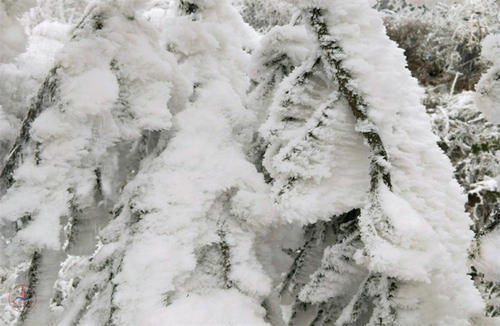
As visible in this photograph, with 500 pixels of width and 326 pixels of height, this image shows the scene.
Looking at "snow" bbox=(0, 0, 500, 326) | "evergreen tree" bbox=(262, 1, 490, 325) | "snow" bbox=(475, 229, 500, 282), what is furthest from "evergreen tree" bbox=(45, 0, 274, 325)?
"snow" bbox=(475, 229, 500, 282)

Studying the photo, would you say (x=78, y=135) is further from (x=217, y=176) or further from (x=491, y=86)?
(x=491, y=86)

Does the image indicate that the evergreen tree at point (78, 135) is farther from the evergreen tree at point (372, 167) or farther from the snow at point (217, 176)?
the evergreen tree at point (372, 167)

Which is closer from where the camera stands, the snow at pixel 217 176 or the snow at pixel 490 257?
the snow at pixel 217 176

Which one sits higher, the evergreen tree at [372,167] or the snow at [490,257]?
the evergreen tree at [372,167]

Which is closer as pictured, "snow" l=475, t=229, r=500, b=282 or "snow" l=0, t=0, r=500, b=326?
"snow" l=0, t=0, r=500, b=326

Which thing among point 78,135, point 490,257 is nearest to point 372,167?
point 490,257

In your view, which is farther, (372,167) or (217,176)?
(217,176)

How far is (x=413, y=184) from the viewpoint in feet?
2.61

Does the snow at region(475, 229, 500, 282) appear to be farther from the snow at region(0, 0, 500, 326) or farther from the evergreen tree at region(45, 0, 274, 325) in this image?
the evergreen tree at region(45, 0, 274, 325)

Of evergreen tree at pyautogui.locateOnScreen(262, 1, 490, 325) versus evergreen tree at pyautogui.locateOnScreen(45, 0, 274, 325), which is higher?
evergreen tree at pyautogui.locateOnScreen(262, 1, 490, 325)

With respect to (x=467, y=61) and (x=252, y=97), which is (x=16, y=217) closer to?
(x=252, y=97)

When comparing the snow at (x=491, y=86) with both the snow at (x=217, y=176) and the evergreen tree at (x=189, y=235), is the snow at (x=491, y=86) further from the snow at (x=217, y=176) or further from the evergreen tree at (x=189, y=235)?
the evergreen tree at (x=189, y=235)

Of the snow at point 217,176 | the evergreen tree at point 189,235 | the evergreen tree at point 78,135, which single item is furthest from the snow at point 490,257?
the evergreen tree at point 78,135

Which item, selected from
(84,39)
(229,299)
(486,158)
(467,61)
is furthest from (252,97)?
(467,61)
